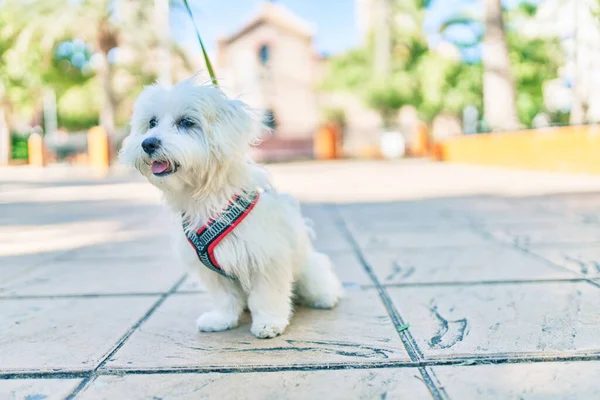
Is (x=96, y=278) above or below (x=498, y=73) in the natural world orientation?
above

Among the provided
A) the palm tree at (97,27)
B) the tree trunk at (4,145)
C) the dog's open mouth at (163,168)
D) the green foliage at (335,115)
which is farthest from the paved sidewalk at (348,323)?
the green foliage at (335,115)

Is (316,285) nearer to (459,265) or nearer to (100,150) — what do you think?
(459,265)

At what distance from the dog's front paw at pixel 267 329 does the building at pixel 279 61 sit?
37.7 m

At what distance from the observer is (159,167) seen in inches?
101

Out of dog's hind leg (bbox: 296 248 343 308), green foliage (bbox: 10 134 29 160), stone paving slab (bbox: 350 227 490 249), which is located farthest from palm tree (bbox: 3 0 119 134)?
dog's hind leg (bbox: 296 248 343 308)

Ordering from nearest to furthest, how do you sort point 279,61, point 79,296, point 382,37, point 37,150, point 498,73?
point 79,296 → point 498,73 → point 37,150 → point 382,37 → point 279,61

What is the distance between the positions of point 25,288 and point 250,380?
2.21 meters

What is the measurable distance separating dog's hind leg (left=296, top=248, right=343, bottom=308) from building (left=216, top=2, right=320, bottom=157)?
122 feet

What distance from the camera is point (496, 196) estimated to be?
897 cm

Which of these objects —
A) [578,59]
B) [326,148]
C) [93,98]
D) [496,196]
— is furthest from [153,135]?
[93,98]

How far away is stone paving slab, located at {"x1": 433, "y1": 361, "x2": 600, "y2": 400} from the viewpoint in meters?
1.96

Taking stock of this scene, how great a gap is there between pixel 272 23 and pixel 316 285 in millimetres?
39306

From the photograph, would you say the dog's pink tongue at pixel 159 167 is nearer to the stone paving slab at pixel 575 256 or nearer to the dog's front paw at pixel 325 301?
the dog's front paw at pixel 325 301

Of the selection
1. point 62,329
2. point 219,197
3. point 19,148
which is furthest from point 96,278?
point 19,148
